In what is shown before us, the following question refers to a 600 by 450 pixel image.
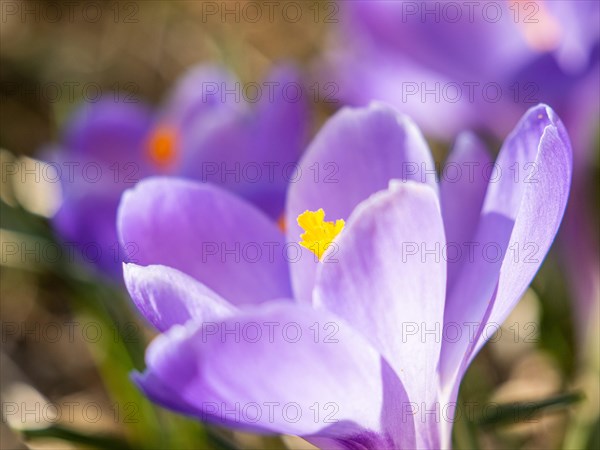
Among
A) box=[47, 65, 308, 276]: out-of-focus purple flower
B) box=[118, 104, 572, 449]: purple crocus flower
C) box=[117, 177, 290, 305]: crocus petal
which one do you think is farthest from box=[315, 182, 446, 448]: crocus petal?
box=[47, 65, 308, 276]: out-of-focus purple flower

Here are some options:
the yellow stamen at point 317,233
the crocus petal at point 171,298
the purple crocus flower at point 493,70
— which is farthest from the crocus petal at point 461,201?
the purple crocus flower at point 493,70

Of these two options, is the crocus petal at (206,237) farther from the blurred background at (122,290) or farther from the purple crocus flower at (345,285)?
the blurred background at (122,290)

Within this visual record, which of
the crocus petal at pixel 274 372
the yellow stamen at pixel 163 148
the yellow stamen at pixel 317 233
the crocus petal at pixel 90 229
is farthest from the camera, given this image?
the yellow stamen at pixel 163 148

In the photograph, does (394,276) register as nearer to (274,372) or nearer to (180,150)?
(274,372)

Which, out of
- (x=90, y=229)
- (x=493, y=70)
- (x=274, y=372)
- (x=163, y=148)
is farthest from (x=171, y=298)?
(x=493, y=70)

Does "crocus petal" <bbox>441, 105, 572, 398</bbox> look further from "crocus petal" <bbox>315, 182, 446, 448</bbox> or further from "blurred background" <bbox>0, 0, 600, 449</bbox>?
"blurred background" <bbox>0, 0, 600, 449</bbox>

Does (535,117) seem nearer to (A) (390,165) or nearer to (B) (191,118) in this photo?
(A) (390,165)

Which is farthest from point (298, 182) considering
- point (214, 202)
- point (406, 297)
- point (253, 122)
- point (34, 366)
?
point (34, 366)
